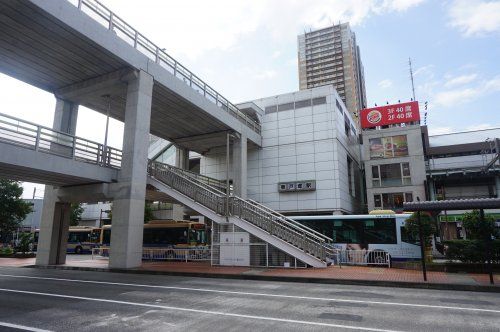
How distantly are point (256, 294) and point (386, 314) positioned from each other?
4.13 metres

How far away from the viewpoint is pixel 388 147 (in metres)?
39.3

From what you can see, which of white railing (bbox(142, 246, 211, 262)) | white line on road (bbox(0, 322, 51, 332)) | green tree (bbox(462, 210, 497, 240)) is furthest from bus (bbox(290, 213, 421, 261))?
white line on road (bbox(0, 322, 51, 332))

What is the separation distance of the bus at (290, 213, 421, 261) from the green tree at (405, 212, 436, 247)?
1.60m

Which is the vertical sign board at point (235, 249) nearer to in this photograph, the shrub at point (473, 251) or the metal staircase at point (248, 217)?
the metal staircase at point (248, 217)

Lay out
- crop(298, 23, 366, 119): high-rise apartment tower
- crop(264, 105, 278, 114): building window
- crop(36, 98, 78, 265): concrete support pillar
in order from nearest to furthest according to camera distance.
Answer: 1. crop(36, 98, 78, 265): concrete support pillar
2. crop(264, 105, 278, 114): building window
3. crop(298, 23, 366, 119): high-rise apartment tower

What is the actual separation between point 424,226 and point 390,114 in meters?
26.0

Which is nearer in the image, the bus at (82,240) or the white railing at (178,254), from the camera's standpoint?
the white railing at (178,254)

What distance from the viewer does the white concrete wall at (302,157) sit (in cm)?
3188

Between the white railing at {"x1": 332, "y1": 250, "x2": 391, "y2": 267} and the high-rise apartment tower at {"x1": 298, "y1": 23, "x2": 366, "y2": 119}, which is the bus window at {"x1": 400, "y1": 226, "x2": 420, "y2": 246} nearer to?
the white railing at {"x1": 332, "y1": 250, "x2": 391, "y2": 267}

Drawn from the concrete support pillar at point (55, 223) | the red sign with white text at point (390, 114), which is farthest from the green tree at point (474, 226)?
the red sign with white text at point (390, 114)

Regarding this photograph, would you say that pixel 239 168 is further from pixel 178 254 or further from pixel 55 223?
pixel 55 223

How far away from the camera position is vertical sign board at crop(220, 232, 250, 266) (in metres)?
19.6

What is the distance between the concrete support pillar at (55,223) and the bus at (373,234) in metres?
16.8

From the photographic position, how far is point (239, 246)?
19.8 meters
